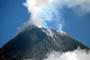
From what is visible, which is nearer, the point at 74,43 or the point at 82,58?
the point at 82,58

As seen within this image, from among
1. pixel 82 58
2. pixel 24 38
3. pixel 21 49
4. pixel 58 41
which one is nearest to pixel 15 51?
pixel 21 49

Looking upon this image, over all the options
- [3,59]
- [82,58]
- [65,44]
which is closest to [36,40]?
[65,44]

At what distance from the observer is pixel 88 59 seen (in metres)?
53.9

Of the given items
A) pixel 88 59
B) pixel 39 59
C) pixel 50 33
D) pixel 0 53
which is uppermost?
pixel 50 33

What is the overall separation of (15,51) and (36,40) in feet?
45.9

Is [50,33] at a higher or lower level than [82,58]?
higher

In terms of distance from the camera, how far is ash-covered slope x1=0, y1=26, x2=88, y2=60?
90.2m

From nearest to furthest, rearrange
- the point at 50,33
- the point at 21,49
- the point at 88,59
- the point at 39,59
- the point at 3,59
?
the point at 88,59 → the point at 39,59 → the point at 3,59 → the point at 21,49 → the point at 50,33

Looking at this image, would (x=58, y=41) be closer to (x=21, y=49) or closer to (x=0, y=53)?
(x=21, y=49)

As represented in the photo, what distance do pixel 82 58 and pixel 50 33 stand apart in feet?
190

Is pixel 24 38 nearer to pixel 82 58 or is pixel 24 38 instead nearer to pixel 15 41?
A: pixel 15 41

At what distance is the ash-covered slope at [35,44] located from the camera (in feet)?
296

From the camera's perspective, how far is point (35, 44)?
104875 millimetres

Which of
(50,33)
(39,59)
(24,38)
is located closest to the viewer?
(39,59)
